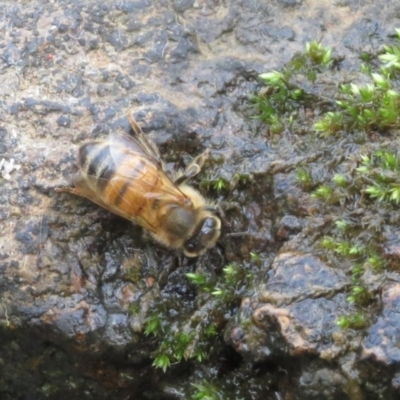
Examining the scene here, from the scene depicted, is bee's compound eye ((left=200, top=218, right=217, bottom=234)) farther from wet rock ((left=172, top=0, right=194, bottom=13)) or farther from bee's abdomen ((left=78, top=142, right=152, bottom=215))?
wet rock ((left=172, top=0, right=194, bottom=13))

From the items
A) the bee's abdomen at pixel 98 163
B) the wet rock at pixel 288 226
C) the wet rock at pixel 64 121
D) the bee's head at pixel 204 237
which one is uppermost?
the bee's abdomen at pixel 98 163

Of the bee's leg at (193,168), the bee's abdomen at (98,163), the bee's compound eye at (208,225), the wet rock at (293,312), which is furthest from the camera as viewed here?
the bee's leg at (193,168)

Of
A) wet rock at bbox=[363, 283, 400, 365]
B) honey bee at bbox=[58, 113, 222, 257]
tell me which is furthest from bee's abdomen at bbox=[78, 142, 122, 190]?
wet rock at bbox=[363, 283, 400, 365]

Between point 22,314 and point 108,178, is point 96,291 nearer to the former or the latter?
point 22,314

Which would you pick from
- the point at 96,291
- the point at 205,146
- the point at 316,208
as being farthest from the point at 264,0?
the point at 96,291

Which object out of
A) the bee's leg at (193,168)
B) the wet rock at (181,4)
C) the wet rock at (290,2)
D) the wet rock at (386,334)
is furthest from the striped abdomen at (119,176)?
the wet rock at (290,2)

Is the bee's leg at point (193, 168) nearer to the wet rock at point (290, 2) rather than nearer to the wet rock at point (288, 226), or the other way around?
the wet rock at point (288, 226)

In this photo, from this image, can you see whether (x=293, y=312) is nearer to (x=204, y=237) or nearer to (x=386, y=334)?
(x=386, y=334)

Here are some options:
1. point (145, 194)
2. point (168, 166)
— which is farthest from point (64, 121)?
point (145, 194)
